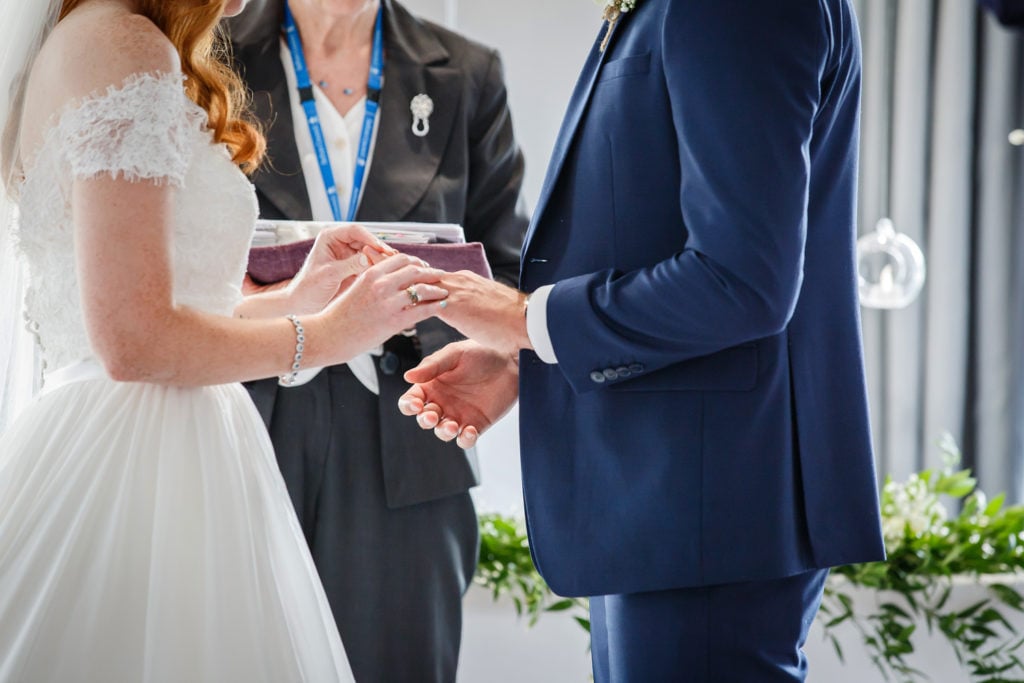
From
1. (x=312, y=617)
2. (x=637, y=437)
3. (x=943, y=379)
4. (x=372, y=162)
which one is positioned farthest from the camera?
(x=943, y=379)

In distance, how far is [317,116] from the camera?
2.52 m

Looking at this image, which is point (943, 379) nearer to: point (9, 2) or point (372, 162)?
point (372, 162)

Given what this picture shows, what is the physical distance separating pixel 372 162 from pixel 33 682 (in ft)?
4.62

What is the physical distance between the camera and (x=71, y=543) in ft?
4.91

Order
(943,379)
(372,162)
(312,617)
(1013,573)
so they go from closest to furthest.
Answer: (312,617) < (372,162) < (1013,573) < (943,379)

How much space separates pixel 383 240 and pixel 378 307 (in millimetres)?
317

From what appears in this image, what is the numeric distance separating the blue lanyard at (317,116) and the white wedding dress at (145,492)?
0.73 meters

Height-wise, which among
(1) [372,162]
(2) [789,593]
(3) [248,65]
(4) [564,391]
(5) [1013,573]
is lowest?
(5) [1013,573]

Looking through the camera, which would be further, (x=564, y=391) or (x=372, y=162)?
(x=372, y=162)

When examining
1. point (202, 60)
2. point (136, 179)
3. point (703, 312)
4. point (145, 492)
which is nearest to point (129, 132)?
point (136, 179)

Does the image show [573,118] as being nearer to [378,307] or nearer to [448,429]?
[378,307]

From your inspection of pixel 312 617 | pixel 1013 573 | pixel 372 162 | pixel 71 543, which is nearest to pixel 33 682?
pixel 71 543

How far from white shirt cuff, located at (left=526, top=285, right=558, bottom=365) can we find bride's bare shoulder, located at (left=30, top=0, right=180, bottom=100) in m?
0.61

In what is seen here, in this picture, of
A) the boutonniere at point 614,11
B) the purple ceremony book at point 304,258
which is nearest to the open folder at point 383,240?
the purple ceremony book at point 304,258
